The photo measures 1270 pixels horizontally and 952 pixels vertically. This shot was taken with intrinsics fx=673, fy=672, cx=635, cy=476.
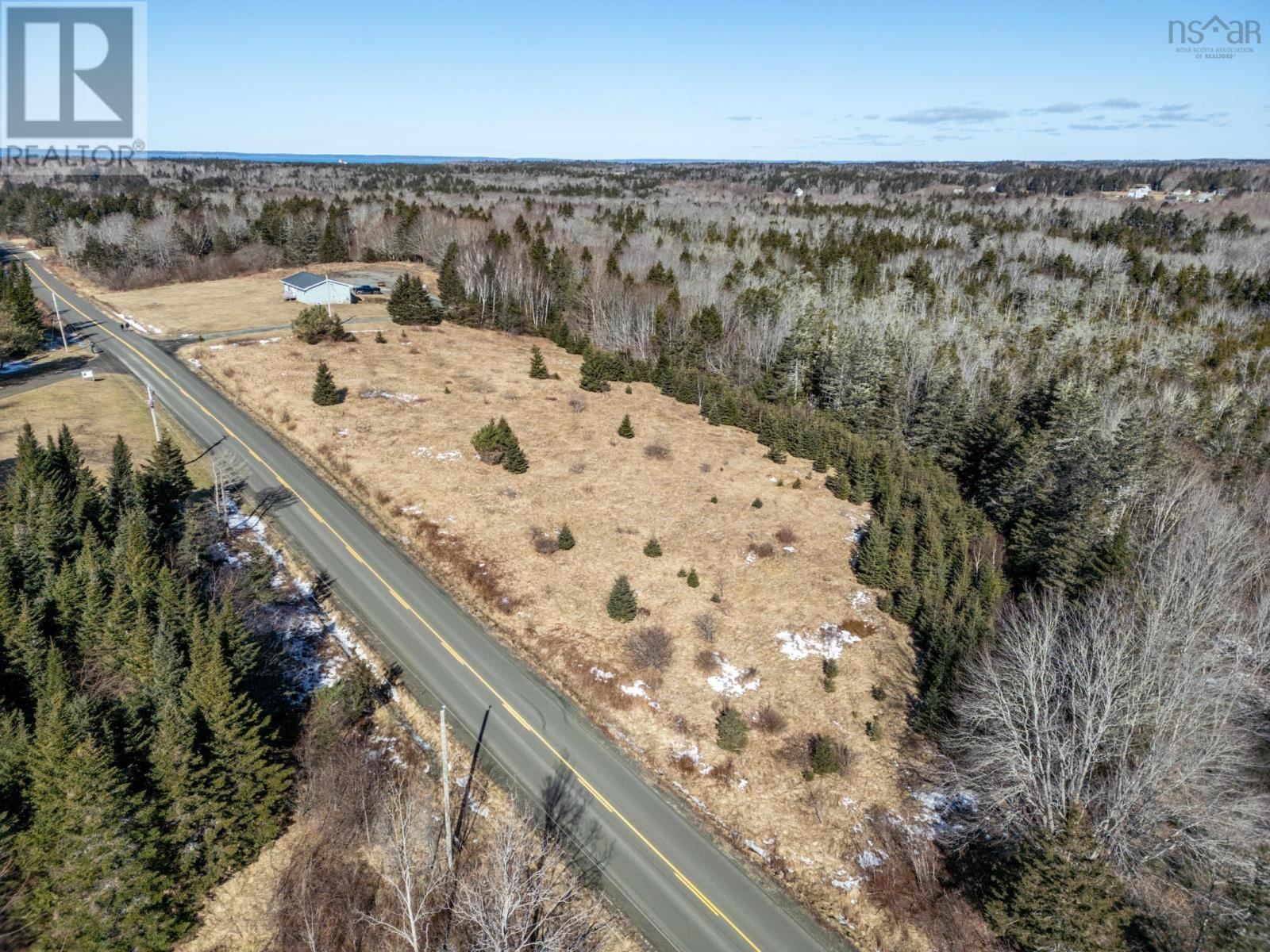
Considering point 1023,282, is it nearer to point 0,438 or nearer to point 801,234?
point 801,234

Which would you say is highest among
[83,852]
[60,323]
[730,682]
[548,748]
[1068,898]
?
[60,323]

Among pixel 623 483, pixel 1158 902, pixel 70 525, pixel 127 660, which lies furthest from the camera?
pixel 623 483

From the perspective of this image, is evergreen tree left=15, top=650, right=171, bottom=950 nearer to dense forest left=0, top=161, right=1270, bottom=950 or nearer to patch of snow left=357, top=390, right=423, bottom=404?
dense forest left=0, top=161, right=1270, bottom=950

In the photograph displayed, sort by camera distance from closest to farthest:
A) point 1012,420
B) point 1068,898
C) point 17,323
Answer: point 1068,898
point 1012,420
point 17,323

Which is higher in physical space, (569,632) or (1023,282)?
(1023,282)

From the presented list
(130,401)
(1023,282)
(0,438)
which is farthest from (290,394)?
(1023,282)

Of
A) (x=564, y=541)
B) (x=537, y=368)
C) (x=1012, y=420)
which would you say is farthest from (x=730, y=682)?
(x=537, y=368)

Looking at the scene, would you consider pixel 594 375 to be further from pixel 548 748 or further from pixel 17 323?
pixel 17 323

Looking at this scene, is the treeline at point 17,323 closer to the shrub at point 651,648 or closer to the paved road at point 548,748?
the paved road at point 548,748

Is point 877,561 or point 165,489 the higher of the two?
point 165,489
